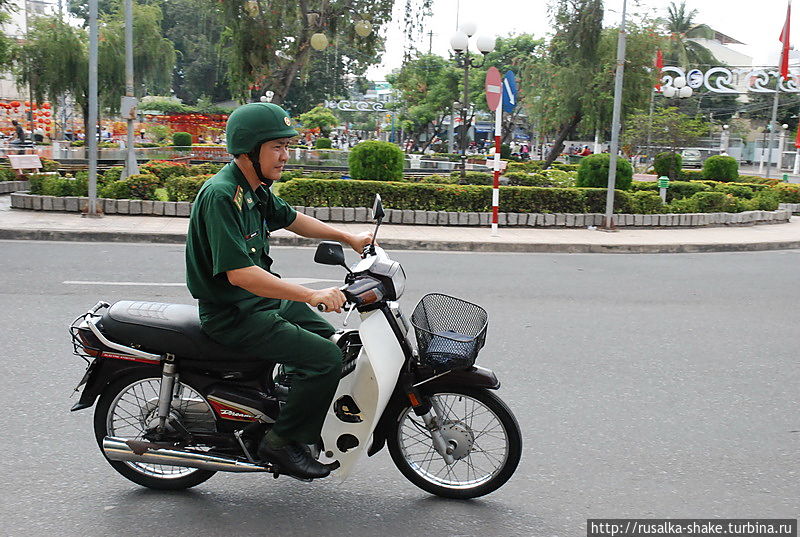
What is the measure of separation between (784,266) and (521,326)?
20.6ft

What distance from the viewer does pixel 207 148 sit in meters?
32.8

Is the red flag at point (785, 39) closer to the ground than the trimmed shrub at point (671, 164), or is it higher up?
higher up

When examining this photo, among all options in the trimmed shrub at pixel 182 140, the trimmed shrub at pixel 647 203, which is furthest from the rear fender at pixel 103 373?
the trimmed shrub at pixel 182 140

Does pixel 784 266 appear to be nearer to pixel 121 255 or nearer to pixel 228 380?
pixel 121 255

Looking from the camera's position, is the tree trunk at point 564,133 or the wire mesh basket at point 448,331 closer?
the wire mesh basket at point 448,331

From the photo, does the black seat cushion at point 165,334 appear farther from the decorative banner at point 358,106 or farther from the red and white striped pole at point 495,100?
the decorative banner at point 358,106

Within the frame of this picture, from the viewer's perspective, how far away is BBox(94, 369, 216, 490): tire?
3545 mm

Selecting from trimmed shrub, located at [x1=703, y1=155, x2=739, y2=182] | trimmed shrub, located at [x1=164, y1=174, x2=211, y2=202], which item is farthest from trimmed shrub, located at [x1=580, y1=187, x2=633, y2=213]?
trimmed shrub, located at [x1=703, y1=155, x2=739, y2=182]

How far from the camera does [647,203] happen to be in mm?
15359

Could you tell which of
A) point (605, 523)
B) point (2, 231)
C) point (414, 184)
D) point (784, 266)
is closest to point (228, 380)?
→ point (605, 523)

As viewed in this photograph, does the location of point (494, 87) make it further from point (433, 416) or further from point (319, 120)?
point (319, 120)

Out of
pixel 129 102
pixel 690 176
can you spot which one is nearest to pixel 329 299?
pixel 129 102

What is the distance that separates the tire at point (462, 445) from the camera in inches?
139

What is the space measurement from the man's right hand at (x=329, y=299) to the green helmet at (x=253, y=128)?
68 cm
